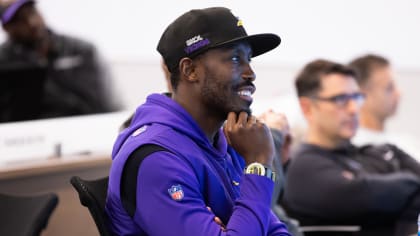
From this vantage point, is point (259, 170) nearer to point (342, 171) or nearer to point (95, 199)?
point (95, 199)

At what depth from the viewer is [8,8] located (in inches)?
168

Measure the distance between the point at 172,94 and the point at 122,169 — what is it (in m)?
0.30

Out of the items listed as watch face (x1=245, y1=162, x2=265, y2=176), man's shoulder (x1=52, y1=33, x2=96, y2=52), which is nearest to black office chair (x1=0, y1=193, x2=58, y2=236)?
watch face (x1=245, y1=162, x2=265, y2=176)

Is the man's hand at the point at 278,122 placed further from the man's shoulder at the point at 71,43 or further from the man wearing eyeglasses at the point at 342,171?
the man's shoulder at the point at 71,43

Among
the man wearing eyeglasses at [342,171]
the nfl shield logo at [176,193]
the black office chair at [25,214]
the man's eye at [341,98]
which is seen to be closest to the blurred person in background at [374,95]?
the man wearing eyeglasses at [342,171]

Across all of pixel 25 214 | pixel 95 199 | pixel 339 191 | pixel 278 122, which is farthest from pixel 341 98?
pixel 95 199

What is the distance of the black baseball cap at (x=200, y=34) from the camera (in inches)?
75.4

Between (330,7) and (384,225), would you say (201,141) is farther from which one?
(330,7)

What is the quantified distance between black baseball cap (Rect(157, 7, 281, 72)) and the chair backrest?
357 millimetres

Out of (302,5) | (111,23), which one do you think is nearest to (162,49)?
(111,23)

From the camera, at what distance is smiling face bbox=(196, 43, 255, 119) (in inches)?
76.2

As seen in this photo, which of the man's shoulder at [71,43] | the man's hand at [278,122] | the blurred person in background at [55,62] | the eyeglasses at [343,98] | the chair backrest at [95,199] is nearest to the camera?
the chair backrest at [95,199]

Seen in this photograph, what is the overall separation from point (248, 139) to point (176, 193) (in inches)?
10.4

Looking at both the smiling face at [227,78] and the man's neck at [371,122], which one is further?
the man's neck at [371,122]
